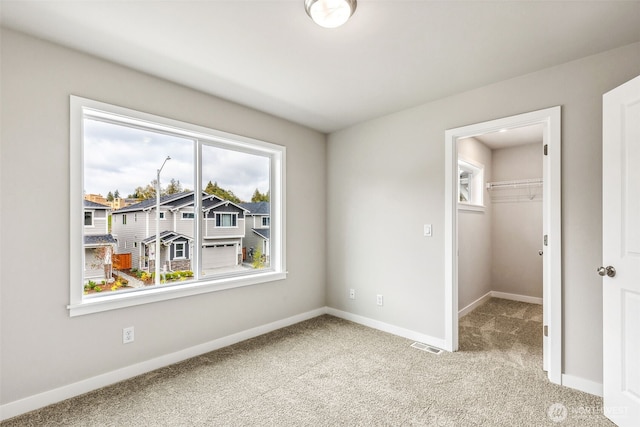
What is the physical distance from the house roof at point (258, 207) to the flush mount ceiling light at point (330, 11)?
6.87 ft

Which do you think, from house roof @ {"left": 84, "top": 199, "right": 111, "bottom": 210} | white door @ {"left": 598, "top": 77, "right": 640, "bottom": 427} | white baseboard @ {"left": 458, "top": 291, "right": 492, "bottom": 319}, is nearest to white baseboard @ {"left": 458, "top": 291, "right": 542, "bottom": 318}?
white baseboard @ {"left": 458, "top": 291, "right": 492, "bottom": 319}

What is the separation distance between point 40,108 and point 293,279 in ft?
8.93

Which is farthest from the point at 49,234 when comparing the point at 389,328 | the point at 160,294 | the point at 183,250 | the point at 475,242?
the point at 475,242

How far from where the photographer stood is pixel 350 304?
12.6ft

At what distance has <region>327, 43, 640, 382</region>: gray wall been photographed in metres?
2.20

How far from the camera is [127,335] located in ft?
7.87

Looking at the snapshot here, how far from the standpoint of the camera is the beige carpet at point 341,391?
1.92 m

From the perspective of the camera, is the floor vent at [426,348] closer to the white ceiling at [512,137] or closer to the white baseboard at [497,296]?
the white baseboard at [497,296]

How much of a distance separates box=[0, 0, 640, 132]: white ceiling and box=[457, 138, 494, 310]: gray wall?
72.5 inches

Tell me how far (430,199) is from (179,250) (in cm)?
248

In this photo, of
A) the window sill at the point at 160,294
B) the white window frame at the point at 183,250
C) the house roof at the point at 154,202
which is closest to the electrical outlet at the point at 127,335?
the window sill at the point at 160,294

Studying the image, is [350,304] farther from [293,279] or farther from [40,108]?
[40,108]

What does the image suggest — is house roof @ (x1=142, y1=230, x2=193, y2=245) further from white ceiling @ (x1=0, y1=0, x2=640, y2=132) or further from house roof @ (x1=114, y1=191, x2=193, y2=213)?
white ceiling @ (x1=0, y1=0, x2=640, y2=132)

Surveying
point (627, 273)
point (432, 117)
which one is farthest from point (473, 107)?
point (627, 273)
